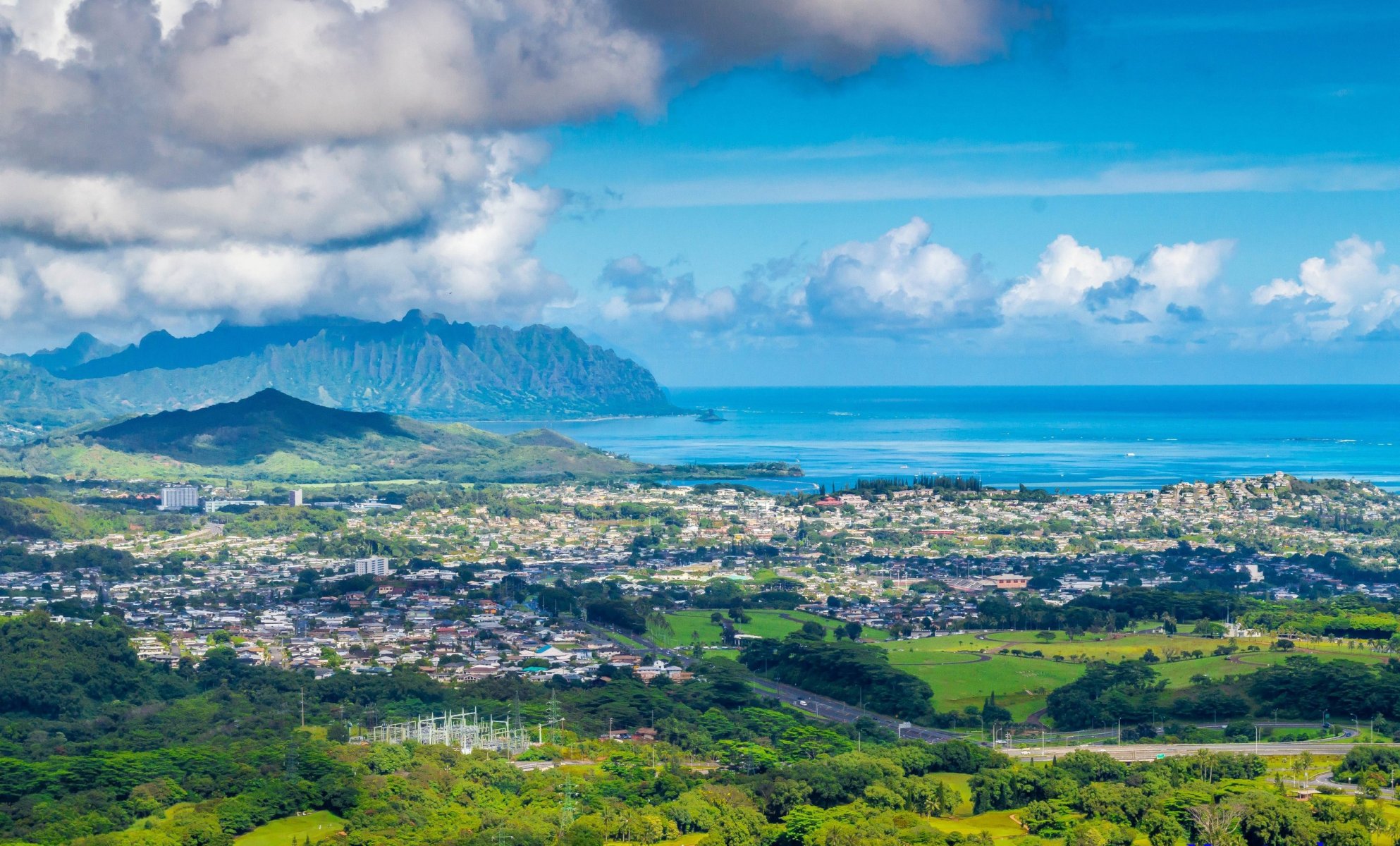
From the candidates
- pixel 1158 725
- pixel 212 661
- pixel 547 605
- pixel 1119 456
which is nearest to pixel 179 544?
pixel 547 605

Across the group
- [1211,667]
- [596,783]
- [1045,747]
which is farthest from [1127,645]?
[596,783]

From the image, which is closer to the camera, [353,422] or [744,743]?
[744,743]

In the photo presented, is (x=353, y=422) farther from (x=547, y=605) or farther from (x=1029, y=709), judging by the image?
(x=1029, y=709)

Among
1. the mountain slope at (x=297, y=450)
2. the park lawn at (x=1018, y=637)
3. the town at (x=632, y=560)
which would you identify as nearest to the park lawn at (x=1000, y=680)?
the park lawn at (x=1018, y=637)

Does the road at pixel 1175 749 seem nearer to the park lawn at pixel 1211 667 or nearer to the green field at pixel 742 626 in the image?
the park lawn at pixel 1211 667

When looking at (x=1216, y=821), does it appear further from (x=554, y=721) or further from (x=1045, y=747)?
(x=554, y=721)

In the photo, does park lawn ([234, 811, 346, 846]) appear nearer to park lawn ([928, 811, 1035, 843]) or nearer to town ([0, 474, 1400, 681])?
park lawn ([928, 811, 1035, 843])

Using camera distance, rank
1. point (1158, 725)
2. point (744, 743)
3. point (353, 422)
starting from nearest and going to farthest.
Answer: point (744, 743) < point (1158, 725) < point (353, 422)
